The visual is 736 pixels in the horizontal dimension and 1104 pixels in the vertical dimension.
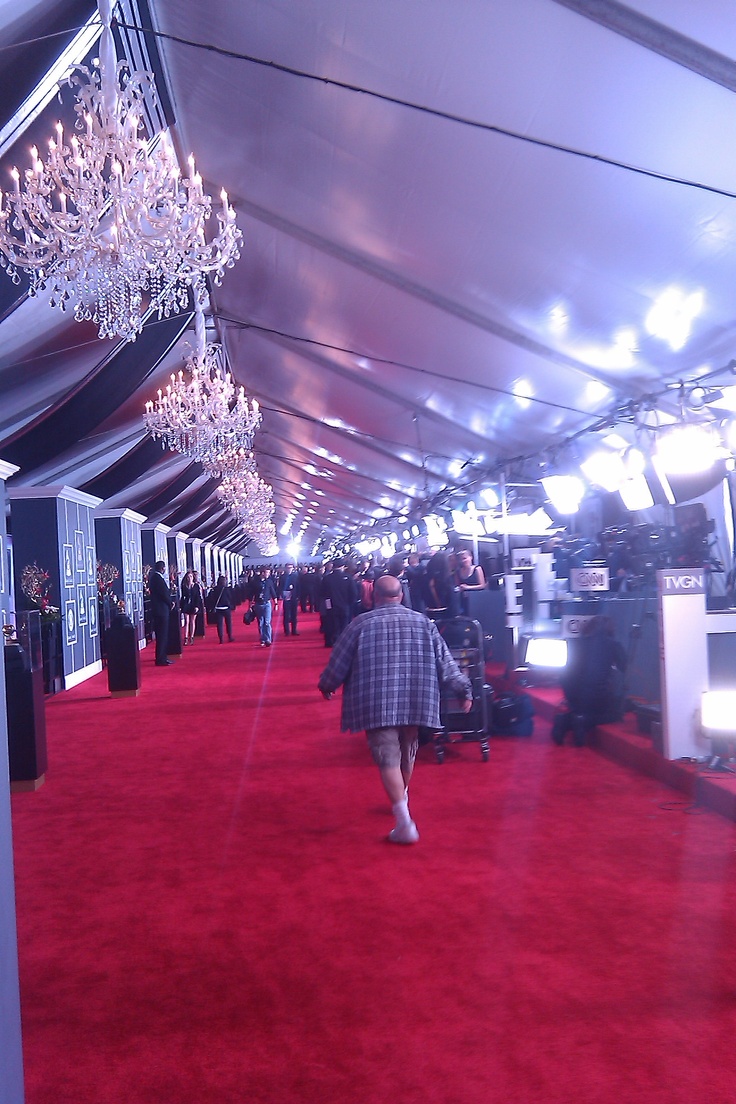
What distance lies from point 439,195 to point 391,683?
4.24 meters

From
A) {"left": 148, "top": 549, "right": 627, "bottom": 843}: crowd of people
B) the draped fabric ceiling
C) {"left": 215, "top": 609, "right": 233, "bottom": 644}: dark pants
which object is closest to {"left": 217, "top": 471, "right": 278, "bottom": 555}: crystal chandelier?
{"left": 215, "top": 609, "right": 233, "bottom": 644}: dark pants

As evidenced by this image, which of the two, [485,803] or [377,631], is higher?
[377,631]

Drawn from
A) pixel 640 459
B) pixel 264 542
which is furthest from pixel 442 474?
pixel 264 542

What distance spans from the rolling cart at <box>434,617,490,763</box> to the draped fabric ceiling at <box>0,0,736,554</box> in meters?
3.32

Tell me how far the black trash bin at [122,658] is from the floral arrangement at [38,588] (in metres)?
1.04

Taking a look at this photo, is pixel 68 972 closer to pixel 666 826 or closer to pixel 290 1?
pixel 666 826

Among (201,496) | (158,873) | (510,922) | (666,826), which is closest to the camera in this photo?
(510,922)

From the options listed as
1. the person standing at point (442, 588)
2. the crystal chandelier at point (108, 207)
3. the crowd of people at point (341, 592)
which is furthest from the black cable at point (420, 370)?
the crystal chandelier at point (108, 207)

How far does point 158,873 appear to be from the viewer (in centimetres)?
512

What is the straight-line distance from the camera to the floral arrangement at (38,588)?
13430 millimetres

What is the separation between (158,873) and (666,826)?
2.97 m

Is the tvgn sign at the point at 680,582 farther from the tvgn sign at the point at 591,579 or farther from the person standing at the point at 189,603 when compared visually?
the person standing at the point at 189,603

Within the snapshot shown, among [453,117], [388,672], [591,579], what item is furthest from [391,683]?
[591,579]

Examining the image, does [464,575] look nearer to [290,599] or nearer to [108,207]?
[108,207]
